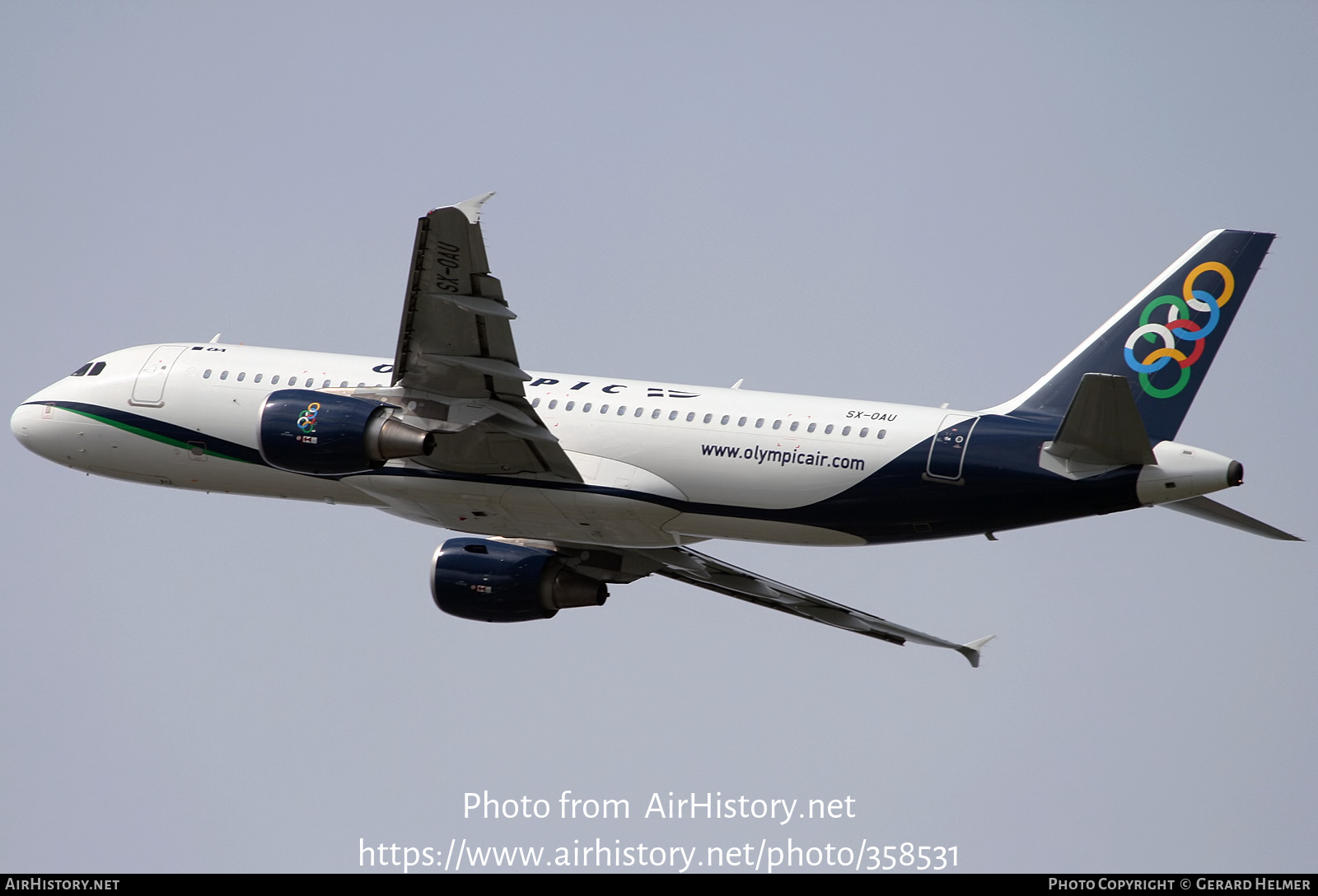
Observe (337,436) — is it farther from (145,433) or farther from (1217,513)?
(1217,513)

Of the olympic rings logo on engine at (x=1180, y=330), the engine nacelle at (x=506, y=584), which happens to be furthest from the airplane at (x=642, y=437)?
the engine nacelle at (x=506, y=584)

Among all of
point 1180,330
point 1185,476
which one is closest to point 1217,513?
point 1185,476

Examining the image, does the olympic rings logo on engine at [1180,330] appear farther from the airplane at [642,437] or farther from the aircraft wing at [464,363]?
the aircraft wing at [464,363]

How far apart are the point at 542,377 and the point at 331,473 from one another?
5.55 m

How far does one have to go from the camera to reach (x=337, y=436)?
32281 millimetres

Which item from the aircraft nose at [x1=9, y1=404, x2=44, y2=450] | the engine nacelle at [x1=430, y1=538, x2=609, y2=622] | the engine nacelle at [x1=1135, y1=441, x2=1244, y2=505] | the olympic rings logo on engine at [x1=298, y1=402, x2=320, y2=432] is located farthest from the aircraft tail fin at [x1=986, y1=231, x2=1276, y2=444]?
the aircraft nose at [x1=9, y1=404, x2=44, y2=450]

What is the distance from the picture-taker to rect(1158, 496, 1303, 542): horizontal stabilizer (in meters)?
29.8

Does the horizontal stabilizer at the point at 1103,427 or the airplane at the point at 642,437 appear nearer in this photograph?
the horizontal stabilizer at the point at 1103,427

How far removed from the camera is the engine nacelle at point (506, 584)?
3831 centimetres

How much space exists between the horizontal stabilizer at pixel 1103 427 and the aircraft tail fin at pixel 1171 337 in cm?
132

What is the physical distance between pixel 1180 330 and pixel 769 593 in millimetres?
11987

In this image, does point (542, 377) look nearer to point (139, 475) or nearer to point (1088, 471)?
point (139, 475)

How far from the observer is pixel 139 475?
3753 cm

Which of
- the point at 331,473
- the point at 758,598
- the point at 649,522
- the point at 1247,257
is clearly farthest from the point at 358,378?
the point at 1247,257
